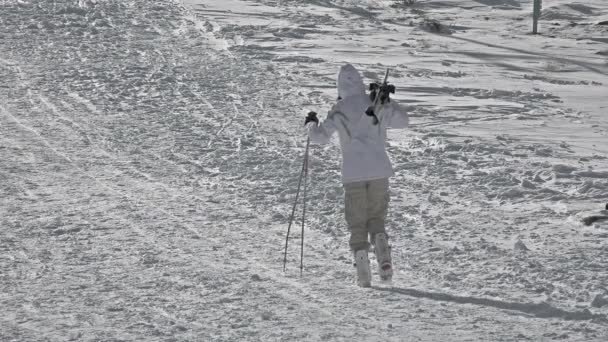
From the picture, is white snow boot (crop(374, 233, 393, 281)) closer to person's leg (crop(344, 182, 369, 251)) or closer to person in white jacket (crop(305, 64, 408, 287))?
person in white jacket (crop(305, 64, 408, 287))

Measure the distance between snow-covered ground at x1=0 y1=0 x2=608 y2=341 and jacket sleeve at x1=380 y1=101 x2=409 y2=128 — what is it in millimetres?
1039

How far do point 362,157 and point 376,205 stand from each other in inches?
13.1

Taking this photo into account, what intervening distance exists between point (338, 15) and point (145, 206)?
45.2 feet

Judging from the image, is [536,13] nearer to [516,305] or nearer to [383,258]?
[383,258]

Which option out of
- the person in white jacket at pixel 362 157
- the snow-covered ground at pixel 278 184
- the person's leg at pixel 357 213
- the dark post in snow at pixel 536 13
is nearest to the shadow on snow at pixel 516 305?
the snow-covered ground at pixel 278 184

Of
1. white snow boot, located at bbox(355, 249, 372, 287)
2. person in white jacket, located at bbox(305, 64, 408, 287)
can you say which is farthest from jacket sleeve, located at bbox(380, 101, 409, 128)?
white snow boot, located at bbox(355, 249, 372, 287)

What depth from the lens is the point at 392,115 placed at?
6805 millimetres

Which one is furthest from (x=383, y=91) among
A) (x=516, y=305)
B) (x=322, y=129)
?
(x=516, y=305)

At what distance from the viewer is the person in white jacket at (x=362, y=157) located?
6.78 m

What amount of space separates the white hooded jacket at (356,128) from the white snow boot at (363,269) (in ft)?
1.56

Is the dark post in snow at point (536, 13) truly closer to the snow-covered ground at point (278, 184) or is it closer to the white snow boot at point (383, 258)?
the snow-covered ground at point (278, 184)

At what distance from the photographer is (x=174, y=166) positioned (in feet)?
35.4

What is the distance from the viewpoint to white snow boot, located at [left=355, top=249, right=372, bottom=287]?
6.77 metres

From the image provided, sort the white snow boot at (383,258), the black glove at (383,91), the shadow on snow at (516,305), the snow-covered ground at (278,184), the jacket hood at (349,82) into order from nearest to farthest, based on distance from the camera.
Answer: the shadow on snow at (516,305), the snow-covered ground at (278,184), the black glove at (383,91), the white snow boot at (383,258), the jacket hood at (349,82)
